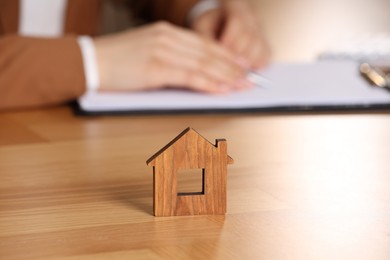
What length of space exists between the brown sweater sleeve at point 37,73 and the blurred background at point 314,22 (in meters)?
1.53

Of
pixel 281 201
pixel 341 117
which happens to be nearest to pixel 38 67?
pixel 341 117

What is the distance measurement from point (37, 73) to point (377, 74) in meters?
0.53

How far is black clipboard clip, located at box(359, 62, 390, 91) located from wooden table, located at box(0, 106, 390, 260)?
0.17 metres

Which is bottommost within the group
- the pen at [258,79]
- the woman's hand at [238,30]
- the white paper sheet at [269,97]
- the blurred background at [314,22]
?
the white paper sheet at [269,97]

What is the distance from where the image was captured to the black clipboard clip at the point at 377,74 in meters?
1.09

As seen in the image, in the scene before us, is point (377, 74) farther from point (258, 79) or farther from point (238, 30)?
point (238, 30)

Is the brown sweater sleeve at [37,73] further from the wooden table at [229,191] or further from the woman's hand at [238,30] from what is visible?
the woman's hand at [238,30]

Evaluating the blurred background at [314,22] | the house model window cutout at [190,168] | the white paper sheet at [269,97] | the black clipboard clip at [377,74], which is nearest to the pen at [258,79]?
the white paper sheet at [269,97]

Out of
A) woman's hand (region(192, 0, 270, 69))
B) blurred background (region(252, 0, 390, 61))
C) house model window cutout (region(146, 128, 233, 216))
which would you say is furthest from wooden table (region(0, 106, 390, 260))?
blurred background (region(252, 0, 390, 61))

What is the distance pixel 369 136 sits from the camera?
83 centimetres

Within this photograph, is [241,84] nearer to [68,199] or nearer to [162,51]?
[162,51]

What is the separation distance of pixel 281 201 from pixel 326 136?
27 centimetres

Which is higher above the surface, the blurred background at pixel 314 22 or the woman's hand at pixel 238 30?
the blurred background at pixel 314 22

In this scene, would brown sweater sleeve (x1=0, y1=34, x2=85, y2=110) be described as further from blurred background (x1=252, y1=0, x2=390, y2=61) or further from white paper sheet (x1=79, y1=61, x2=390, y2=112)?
blurred background (x1=252, y1=0, x2=390, y2=61)
